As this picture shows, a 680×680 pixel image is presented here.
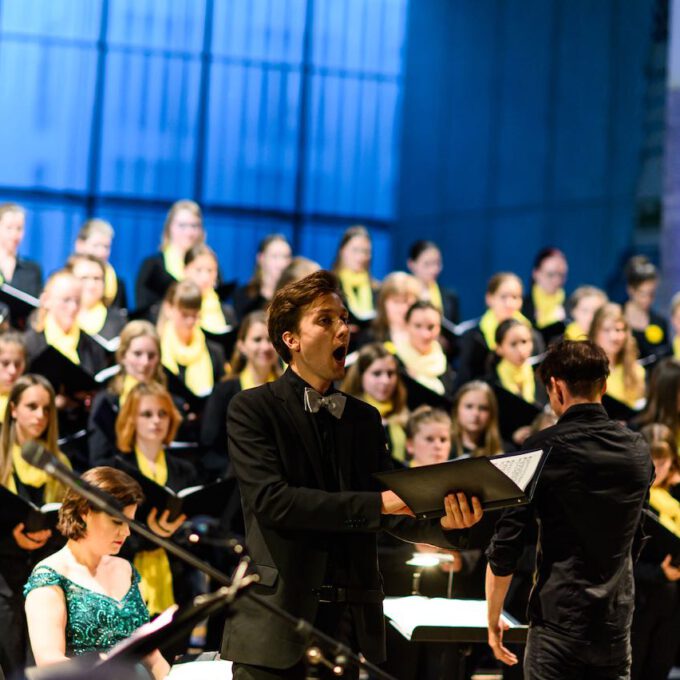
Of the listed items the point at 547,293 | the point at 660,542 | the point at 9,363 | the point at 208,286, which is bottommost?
the point at 660,542

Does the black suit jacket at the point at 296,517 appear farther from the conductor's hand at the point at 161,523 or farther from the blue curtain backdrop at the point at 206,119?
the blue curtain backdrop at the point at 206,119

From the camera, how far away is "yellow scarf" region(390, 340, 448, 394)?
19.5ft

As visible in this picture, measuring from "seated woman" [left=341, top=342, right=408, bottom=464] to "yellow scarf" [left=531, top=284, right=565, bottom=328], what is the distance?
1.69 meters

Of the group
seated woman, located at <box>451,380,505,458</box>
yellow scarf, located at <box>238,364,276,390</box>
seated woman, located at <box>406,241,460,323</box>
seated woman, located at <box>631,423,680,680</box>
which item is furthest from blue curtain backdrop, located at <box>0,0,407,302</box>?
seated woman, located at <box>631,423,680,680</box>

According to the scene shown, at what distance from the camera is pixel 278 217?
35.4 feet

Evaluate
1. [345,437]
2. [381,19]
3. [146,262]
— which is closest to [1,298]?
[146,262]

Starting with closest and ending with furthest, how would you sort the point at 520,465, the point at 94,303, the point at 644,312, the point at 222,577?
1. the point at 222,577
2. the point at 520,465
3. the point at 94,303
4. the point at 644,312

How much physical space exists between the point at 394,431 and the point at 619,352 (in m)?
1.29

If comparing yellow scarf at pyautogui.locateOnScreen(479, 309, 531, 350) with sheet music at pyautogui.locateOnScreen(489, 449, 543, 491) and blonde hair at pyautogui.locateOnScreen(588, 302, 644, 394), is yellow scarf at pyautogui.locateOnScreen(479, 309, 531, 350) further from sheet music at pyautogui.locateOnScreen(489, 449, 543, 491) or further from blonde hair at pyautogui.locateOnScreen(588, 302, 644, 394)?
sheet music at pyautogui.locateOnScreen(489, 449, 543, 491)

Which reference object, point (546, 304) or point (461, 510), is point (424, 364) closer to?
point (546, 304)

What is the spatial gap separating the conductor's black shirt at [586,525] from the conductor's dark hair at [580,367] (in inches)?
2.0

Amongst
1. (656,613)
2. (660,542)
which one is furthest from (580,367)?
(656,613)

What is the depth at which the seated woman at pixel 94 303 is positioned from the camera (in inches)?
230

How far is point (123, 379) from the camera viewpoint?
5258 mm
